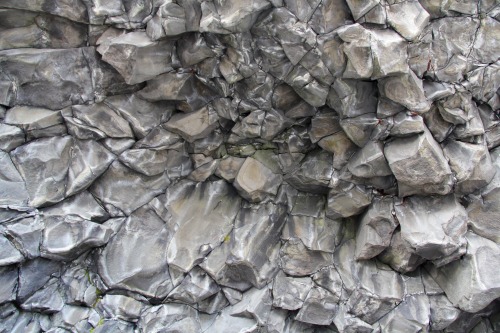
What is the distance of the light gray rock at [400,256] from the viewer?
4539 millimetres

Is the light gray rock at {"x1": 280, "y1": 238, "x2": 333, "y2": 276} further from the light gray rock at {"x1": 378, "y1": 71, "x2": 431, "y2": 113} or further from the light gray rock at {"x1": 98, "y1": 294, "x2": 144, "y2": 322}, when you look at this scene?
the light gray rock at {"x1": 378, "y1": 71, "x2": 431, "y2": 113}

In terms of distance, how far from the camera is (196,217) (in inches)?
196

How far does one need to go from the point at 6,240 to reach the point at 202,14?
281 cm

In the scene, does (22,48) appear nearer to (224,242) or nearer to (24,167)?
(24,167)

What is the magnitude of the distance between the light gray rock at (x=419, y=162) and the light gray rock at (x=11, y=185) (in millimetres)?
3524

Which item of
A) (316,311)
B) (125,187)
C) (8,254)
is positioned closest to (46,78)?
(125,187)

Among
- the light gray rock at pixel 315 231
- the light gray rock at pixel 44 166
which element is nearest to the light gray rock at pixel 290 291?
the light gray rock at pixel 315 231

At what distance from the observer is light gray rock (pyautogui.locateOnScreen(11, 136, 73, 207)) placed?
4.45 meters

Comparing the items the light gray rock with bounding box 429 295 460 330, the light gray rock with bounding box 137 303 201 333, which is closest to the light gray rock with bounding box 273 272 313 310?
the light gray rock with bounding box 137 303 201 333

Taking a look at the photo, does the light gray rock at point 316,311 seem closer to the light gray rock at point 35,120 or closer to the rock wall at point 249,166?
the rock wall at point 249,166

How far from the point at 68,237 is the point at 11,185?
74cm

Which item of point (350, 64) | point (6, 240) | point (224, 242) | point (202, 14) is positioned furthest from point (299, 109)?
point (6, 240)

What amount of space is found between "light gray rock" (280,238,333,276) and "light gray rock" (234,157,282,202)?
0.60 m

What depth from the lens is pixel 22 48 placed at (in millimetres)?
4398
